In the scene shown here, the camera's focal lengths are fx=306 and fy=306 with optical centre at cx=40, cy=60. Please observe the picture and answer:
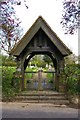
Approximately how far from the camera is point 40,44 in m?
16.0

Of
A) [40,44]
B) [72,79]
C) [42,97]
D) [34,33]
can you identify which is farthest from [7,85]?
[72,79]

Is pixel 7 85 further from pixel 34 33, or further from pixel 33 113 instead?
pixel 33 113

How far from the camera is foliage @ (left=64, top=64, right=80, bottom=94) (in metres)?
15.7

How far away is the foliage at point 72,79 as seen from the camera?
617 inches

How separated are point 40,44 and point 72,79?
247cm

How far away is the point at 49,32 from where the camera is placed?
15.9 meters

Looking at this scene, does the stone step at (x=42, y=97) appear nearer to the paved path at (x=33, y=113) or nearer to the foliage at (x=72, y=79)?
the foliage at (x=72, y=79)

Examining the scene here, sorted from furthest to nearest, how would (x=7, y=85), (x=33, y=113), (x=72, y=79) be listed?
1. (x=72, y=79)
2. (x=7, y=85)
3. (x=33, y=113)

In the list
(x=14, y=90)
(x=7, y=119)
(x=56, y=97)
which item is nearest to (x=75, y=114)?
(x=7, y=119)

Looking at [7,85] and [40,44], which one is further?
[40,44]

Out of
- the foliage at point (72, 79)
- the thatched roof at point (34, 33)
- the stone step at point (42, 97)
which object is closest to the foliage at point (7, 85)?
the stone step at point (42, 97)

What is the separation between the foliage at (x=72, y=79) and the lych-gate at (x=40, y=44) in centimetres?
42

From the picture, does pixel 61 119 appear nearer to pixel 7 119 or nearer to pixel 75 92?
pixel 7 119

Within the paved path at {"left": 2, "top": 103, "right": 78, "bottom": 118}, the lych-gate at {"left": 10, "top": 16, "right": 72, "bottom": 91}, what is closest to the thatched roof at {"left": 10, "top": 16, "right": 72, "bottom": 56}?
the lych-gate at {"left": 10, "top": 16, "right": 72, "bottom": 91}
